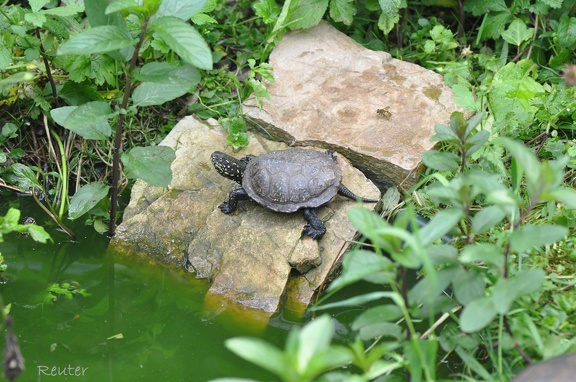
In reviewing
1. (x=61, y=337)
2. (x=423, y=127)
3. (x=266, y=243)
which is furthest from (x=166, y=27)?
(x=423, y=127)

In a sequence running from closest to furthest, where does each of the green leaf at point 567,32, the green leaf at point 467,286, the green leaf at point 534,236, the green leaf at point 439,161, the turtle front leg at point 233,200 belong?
the green leaf at point 534,236, the green leaf at point 467,286, the green leaf at point 439,161, the turtle front leg at point 233,200, the green leaf at point 567,32

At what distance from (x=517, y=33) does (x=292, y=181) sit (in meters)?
2.13

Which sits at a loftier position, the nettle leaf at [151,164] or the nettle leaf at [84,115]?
the nettle leaf at [84,115]

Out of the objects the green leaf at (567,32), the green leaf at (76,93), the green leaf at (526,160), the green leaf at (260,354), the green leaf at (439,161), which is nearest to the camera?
the green leaf at (260,354)

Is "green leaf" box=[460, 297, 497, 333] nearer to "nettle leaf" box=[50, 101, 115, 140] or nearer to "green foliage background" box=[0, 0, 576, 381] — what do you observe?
"green foliage background" box=[0, 0, 576, 381]

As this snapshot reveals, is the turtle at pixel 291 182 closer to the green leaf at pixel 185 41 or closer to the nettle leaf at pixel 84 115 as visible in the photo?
the nettle leaf at pixel 84 115

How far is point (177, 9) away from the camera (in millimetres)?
3121

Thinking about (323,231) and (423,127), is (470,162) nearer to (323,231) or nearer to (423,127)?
(423,127)

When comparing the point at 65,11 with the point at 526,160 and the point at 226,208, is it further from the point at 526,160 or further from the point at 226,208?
the point at 526,160

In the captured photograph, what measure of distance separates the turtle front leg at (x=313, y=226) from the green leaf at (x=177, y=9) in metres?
1.27

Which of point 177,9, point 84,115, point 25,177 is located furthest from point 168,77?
point 25,177

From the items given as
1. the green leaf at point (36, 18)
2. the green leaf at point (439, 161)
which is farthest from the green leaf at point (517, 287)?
the green leaf at point (36, 18)

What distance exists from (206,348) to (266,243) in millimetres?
728

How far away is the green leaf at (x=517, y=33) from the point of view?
15.3ft
